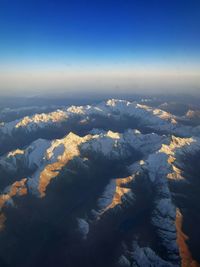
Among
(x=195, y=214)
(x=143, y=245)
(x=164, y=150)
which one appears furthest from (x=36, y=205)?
(x=164, y=150)

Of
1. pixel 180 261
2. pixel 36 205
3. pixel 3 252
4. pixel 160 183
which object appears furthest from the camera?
pixel 160 183

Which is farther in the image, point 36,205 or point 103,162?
point 103,162

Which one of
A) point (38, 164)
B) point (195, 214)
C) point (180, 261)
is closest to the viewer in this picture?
point (180, 261)

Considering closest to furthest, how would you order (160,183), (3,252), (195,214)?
(3,252) → (195,214) → (160,183)

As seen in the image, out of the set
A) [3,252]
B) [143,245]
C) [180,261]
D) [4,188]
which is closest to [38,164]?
[4,188]

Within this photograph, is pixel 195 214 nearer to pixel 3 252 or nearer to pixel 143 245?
pixel 143 245

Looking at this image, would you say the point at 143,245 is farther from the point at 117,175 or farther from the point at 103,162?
the point at 103,162

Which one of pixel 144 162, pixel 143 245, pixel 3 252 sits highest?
pixel 144 162

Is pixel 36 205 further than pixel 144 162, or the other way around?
pixel 144 162

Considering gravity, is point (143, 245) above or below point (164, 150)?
below
